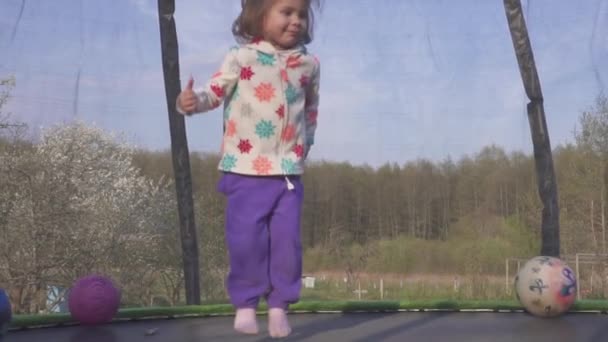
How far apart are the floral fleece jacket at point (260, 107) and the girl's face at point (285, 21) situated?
0.04 m

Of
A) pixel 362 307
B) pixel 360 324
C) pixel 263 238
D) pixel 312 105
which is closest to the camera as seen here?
pixel 263 238

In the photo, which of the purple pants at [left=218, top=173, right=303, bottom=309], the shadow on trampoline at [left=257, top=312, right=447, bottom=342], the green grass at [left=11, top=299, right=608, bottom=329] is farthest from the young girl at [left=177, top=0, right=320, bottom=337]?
the green grass at [left=11, top=299, right=608, bottom=329]

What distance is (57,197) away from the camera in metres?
8.34

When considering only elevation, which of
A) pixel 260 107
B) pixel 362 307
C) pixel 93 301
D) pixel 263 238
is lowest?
pixel 362 307

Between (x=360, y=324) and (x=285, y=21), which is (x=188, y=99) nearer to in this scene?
(x=285, y=21)

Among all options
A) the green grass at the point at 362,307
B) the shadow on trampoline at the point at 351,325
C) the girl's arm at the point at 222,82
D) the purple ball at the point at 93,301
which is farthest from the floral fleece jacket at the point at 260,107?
the green grass at the point at 362,307

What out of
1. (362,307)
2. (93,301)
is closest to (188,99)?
(93,301)

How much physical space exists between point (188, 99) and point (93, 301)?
1.50 meters

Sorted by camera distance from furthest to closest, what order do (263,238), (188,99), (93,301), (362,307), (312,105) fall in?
1. (362,307)
2. (93,301)
3. (312,105)
4. (263,238)
5. (188,99)

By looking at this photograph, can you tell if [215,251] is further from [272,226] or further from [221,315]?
[272,226]

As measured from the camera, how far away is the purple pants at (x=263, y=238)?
2.09m

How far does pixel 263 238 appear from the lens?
2.11 meters

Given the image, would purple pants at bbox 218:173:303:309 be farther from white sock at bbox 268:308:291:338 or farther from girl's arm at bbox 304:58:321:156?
girl's arm at bbox 304:58:321:156

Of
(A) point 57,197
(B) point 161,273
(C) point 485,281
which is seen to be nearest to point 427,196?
(C) point 485,281
